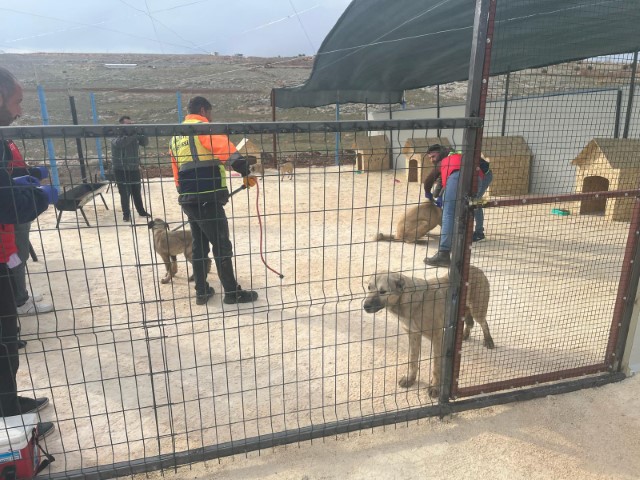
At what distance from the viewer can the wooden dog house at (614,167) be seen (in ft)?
24.3

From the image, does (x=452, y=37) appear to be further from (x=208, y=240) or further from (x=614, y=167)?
(x=208, y=240)

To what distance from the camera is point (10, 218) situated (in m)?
2.27

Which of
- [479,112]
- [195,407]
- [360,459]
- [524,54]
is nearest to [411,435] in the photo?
[360,459]

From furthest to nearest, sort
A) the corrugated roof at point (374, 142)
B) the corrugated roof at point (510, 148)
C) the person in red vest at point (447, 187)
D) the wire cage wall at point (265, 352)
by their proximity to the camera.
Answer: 1. the corrugated roof at point (374, 142)
2. the corrugated roof at point (510, 148)
3. the person in red vest at point (447, 187)
4. the wire cage wall at point (265, 352)

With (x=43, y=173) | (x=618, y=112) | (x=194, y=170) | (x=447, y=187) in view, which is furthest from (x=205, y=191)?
(x=618, y=112)

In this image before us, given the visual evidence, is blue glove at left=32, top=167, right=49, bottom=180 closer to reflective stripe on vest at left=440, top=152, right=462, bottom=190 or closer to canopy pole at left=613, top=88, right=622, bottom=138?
reflective stripe on vest at left=440, top=152, right=462, bottom=190

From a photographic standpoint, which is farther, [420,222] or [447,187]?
[420,222]

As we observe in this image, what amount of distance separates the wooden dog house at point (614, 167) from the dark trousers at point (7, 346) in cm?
803

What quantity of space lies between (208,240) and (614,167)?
263 inches

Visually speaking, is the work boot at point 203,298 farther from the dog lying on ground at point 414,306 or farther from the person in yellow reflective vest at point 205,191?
the dog lying on ground at point 414,306

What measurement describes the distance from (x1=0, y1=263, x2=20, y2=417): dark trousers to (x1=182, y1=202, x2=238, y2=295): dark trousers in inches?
70.7

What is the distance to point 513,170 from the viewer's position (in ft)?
32.2

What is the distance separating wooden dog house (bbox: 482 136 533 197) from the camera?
31.0 feet

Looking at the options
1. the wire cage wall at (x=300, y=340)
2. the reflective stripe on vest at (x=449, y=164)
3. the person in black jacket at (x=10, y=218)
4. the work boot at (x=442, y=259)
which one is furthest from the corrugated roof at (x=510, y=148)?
the person in black jacket at (x=10, y=218)
